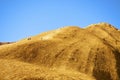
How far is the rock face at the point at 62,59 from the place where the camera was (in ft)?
98.5

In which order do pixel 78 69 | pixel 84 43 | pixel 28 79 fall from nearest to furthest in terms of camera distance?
1. pixel 28 79
2. pixel 78 69
3. pixel 84 43

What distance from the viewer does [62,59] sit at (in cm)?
3612

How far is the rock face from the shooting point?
30.0 m

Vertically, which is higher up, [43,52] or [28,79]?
[43,52]

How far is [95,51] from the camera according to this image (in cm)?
3906

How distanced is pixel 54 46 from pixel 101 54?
7.21m

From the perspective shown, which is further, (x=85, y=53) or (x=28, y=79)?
(x=85, y=53)

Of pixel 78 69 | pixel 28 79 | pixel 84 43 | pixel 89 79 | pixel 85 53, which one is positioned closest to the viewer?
pixel 28 79

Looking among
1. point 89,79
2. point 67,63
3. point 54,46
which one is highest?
point 54,46

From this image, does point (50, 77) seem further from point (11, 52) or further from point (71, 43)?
point (71, 43)

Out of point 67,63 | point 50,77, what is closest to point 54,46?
point 67,63

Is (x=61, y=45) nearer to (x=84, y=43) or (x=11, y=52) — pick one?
(x=84, y=43)

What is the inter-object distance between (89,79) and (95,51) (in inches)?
297

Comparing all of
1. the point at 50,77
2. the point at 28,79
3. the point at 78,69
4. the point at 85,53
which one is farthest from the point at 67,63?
the point at 28,79
